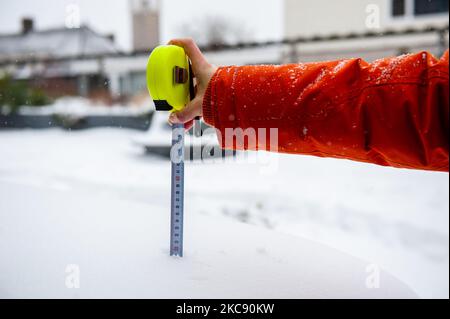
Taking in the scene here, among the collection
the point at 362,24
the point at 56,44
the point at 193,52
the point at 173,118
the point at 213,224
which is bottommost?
the point at 213,224

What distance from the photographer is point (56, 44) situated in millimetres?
2920

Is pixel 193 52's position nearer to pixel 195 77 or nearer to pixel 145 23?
pixel 195 77

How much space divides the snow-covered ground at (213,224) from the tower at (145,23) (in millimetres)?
819

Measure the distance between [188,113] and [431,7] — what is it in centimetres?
297

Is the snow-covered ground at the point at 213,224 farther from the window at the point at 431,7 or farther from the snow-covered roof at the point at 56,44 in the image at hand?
the window at the point at 431,7

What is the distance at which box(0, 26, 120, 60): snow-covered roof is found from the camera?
8.52 ft

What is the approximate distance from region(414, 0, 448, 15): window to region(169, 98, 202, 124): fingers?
9.57ft

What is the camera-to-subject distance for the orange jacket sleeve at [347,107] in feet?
1.41

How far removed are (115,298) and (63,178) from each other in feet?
7.18

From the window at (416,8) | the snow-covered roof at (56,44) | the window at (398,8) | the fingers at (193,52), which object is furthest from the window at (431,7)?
the fingers at (193,52)

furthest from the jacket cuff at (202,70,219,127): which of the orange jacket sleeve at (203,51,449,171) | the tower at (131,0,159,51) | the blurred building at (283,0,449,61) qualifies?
the tower at (131,0,159,51)

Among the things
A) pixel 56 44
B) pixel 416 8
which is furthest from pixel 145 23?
pixel 416 8

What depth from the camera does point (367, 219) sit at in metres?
1.72
